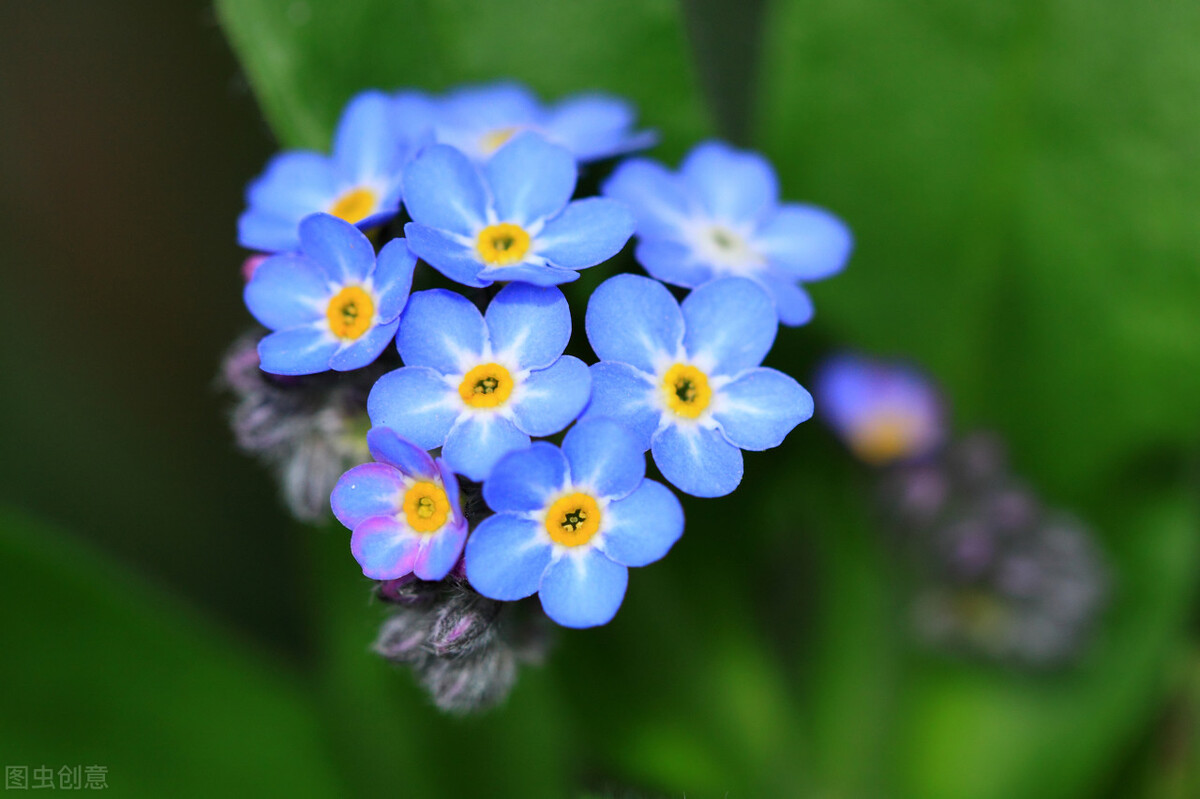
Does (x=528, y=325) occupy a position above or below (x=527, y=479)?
above

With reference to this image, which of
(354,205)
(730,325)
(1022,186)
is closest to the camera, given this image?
(730,325)

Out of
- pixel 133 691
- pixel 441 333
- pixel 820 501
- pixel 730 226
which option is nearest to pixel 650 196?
pixel 730 226

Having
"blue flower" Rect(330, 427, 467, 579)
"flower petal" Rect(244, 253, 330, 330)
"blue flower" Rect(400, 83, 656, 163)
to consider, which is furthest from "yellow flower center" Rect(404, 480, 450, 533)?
"blue flower" Rect(400, 83, 656, 163)

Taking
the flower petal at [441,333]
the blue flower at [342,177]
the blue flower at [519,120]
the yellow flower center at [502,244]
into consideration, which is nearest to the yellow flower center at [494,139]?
the blue flower at [519,120]

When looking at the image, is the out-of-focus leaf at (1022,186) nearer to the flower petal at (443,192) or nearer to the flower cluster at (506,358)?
the flower cluster at (506,358)

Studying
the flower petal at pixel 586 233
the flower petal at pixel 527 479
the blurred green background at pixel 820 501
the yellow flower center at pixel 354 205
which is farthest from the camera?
the blurred green background at pixel 820 501

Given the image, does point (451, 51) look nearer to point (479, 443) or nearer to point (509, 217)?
point (509, 217)
